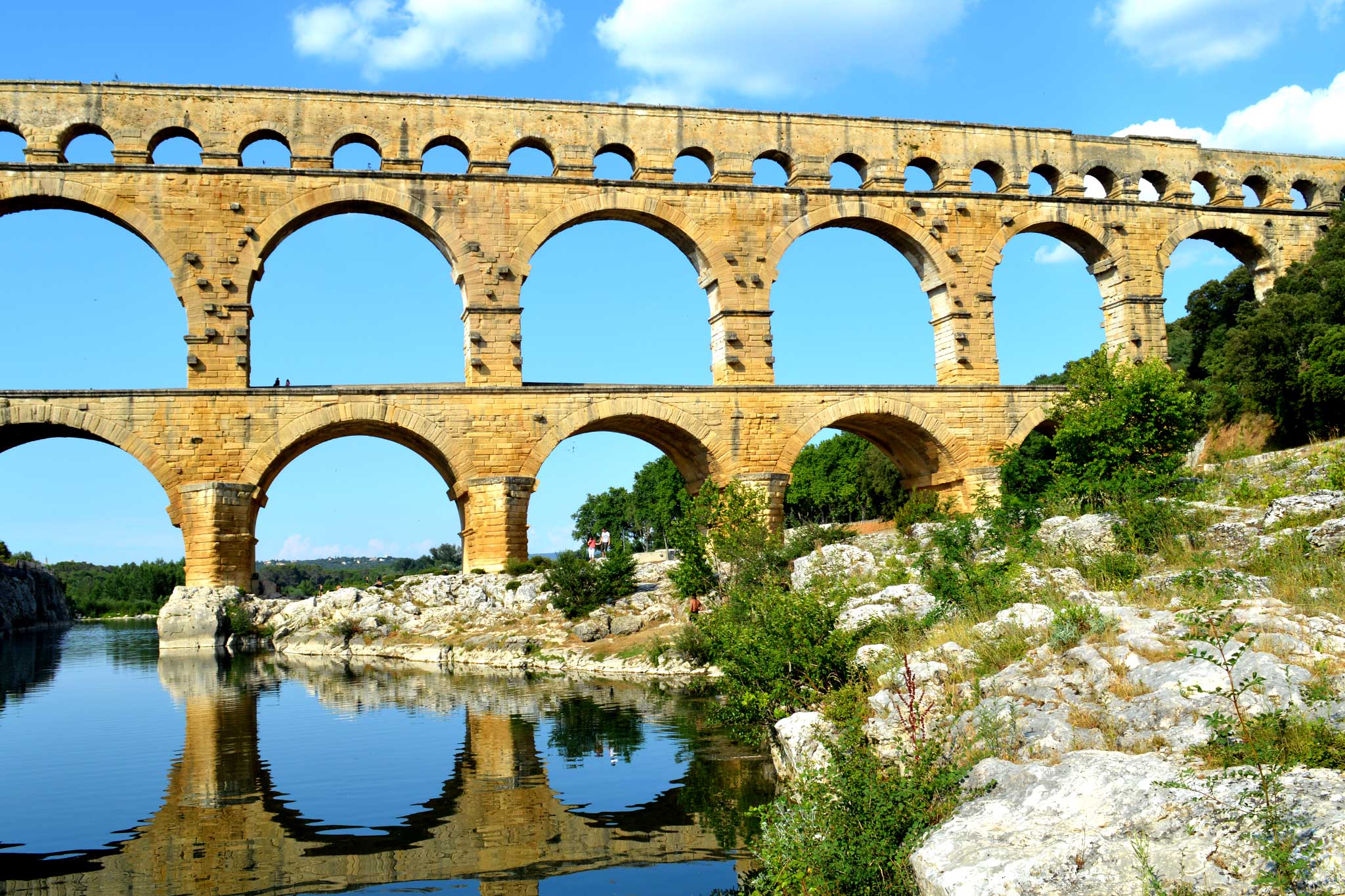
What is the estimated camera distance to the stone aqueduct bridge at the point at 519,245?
22078 mm

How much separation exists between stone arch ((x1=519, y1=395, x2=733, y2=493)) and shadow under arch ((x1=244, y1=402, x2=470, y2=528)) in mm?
1901

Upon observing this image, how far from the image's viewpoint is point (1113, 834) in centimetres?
538

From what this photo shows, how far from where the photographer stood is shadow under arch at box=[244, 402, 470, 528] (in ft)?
71.9

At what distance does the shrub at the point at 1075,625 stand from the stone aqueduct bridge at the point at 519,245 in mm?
15133

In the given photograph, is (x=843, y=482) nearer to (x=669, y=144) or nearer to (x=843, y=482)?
(x=843, y=482)

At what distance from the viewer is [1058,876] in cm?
511

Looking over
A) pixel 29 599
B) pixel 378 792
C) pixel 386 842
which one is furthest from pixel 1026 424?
pixel 29 599

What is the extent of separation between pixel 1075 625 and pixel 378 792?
20.6 ft

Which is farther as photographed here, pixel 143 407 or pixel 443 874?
pixel 143 407

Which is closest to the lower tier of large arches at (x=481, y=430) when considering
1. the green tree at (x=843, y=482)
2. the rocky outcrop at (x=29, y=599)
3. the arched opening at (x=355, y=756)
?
the arched opening at (x=355, y=756)

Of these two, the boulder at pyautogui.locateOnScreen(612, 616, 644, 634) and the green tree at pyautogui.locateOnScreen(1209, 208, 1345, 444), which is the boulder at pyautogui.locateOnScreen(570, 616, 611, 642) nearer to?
the boulder at pyautogui.locateOnScreen(612, 616, 644, 634)

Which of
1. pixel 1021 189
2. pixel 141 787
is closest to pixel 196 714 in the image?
pixel 141 787

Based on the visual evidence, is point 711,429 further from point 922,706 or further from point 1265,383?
point 922,706

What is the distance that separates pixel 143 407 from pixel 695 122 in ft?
45.1
